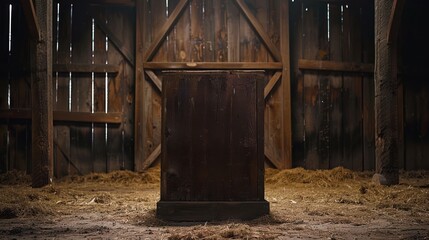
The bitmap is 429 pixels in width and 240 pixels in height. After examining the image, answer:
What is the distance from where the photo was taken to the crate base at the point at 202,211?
14.1 ft

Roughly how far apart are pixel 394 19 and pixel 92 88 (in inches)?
186

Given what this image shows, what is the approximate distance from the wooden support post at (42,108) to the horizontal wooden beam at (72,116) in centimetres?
122

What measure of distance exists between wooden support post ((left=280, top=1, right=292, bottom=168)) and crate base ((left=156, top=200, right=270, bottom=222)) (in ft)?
12.7

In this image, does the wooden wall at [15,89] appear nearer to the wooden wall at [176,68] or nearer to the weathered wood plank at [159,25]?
the wooden wall at [176,68]

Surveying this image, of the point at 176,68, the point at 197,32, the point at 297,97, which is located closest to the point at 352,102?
the point at 297,97

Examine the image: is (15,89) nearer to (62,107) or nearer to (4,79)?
(4,79)

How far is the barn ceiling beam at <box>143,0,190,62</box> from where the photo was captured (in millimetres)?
8133

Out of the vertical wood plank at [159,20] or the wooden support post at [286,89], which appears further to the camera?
the vertical wood plank at [159,20]

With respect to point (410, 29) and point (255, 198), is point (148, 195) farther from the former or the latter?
point (410, 29)

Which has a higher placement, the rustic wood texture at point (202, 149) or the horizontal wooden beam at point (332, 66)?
the horizontal wooden beam at point (332, 66)

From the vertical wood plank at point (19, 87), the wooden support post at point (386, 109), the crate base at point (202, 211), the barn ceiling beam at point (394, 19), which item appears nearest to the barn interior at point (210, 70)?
the vertical wood plank at point (19, 87)

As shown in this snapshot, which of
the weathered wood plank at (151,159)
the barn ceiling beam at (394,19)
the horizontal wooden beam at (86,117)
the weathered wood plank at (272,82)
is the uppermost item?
the barn ceiling beam at (394,19)

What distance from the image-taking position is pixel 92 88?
8.16 meters

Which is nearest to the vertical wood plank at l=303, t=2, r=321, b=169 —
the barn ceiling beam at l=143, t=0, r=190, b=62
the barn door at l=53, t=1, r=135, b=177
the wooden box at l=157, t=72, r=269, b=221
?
the barn ceiling beam at l=143, t=0, r=190, b=62
